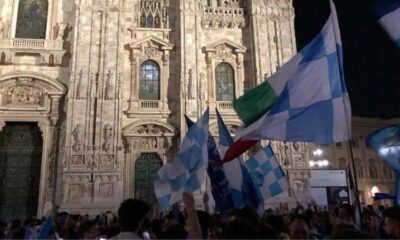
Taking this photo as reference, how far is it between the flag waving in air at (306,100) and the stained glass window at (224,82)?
47.4ft

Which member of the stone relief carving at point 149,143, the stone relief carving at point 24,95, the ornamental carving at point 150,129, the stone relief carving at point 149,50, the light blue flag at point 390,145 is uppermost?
the stone relief carving at point 149,50

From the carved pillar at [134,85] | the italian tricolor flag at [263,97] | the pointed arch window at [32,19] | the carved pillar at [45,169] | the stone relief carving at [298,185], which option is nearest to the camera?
the italian tricolor flag at [263,97]

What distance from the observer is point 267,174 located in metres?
10.1

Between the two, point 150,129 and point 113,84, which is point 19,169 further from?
point 150,129

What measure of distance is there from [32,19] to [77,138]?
7836 mm

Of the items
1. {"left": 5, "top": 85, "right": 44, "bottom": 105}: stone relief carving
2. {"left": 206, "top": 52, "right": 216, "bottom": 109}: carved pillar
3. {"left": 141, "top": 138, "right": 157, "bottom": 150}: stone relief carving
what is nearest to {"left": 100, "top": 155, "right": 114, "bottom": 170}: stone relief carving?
{"left": 141, "top": 138, "right": 157, "bottom": 150}: stone relief carving

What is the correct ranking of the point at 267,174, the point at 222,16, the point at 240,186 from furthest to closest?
the point at 222,16, the point at 267,174, the point at 240,186

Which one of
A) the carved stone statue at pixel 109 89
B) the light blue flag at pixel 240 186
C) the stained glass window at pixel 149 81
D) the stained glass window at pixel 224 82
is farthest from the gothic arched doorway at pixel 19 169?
the light blue flag at pixel 240 186

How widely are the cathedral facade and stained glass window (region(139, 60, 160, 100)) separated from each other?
0.06 meters

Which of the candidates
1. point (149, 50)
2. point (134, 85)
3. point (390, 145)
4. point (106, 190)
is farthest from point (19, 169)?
point (390, 145)

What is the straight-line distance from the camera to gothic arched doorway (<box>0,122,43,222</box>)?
1834cm

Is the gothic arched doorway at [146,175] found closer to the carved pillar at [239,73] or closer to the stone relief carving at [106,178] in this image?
the stone relief carving at [106,178]

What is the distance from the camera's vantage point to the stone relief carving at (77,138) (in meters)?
18.2

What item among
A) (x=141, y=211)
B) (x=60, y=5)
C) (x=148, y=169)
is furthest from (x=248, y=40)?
(x=141, y=211)
